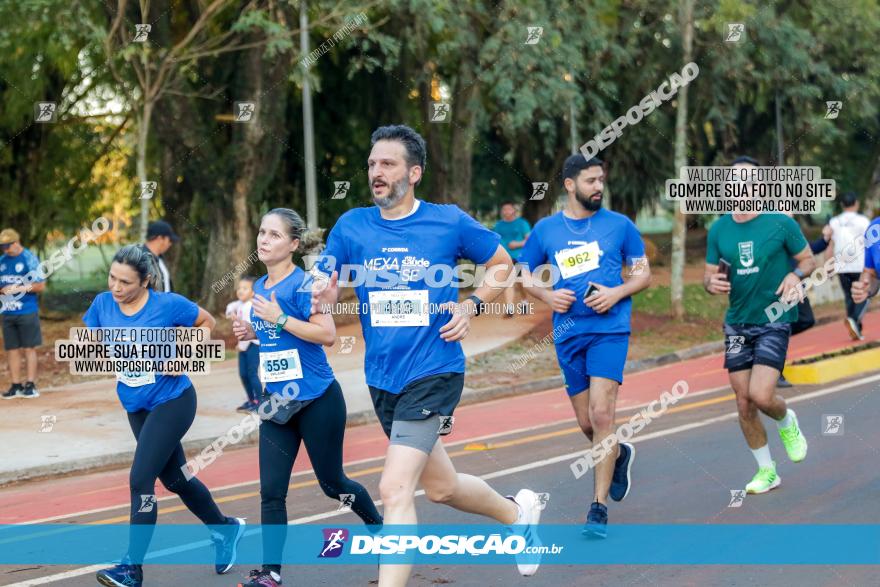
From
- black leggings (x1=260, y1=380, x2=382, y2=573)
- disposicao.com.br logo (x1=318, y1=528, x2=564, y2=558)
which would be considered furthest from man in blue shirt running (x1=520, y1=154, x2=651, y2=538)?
black leggings (x1=260, y1=380, x2=382, y2=573)

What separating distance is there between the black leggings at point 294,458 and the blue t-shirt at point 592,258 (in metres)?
1.81

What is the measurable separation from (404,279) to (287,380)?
3.27 ft

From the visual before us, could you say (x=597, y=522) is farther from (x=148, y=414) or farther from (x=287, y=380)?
(x=148, y=414)

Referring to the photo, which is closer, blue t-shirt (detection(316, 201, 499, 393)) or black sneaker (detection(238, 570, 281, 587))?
blue t-shirt (detection(316, 201, 499, 393))

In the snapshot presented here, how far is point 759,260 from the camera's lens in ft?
26.8

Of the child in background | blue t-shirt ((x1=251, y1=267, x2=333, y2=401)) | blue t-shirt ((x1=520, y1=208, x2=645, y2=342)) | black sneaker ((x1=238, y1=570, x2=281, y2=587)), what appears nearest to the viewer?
black sneaker ((x1=238, y1=570, x2=281, y2=587))

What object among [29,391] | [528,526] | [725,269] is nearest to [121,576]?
[528,526]

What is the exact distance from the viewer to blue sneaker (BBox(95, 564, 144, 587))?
6363 millimetres

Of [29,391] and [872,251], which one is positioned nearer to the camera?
[872,251]

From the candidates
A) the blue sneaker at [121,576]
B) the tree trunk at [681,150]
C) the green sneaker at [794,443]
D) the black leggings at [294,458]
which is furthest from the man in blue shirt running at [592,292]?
the tree trunk at [681,150]

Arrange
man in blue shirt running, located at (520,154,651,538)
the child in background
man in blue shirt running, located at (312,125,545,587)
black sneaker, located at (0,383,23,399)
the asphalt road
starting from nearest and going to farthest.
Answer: man in blue shirt running, located at (312,125,545,587) < the asphalt road < man in blue shirt running, located at (520,154,651,538) < the child in background < black sneaker, located at (0,383,23,399)

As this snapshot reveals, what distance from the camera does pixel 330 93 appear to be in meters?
25.2

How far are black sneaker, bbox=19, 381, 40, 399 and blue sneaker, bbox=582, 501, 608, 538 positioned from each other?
915cm

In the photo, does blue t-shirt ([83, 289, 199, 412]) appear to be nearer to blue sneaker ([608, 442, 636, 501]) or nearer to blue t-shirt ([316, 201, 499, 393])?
blue t-shirt ([316, 201, 499, 393])
